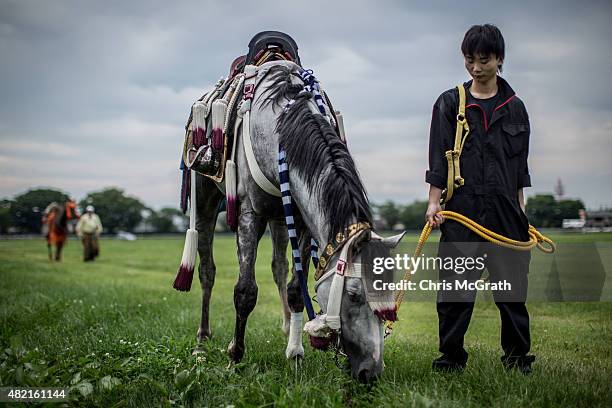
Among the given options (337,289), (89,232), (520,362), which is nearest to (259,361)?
(337,289)

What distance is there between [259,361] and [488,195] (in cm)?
217

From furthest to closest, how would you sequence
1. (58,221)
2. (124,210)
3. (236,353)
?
(124,210), (58,221), (236,353)

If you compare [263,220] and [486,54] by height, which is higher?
[486,54]

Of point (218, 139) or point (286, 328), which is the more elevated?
point (218, 139)

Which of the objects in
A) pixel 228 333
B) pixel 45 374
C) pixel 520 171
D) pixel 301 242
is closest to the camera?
pixel 45 374

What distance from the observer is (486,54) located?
351 centimetres

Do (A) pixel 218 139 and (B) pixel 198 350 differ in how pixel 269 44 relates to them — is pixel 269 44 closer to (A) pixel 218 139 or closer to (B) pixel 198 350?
(A) pixel 218 139

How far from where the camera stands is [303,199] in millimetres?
3672

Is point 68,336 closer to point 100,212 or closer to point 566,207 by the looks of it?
point 566,207

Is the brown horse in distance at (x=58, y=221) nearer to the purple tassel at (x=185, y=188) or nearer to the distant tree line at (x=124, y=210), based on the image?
the distant tree line at (x=124, y=210)

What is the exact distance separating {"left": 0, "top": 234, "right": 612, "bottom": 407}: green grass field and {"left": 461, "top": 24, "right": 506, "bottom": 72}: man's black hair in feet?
4.38

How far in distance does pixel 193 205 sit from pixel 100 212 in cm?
2301

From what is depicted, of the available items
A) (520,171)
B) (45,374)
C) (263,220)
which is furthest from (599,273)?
(45,374)

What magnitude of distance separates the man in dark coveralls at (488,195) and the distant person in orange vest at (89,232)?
17778mm
